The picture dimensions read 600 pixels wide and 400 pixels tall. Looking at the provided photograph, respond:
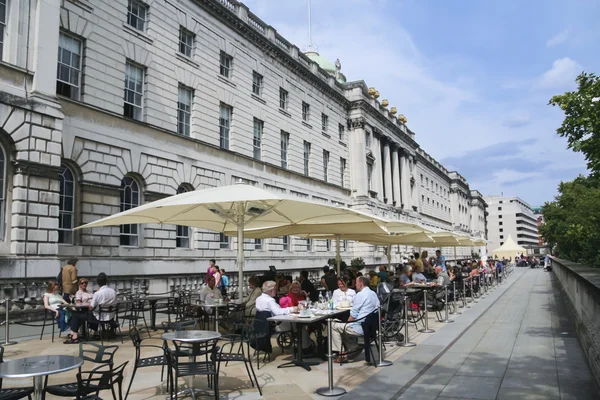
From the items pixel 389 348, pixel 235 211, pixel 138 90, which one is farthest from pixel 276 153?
pixel 389 348

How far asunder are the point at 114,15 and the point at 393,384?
17.0m

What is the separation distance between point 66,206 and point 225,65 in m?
12.3

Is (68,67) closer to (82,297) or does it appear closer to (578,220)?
(82,297)

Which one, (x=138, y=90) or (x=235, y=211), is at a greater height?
(x=138, y=90)

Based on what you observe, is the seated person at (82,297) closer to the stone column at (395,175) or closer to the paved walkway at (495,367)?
the paved walkway at (495,367)

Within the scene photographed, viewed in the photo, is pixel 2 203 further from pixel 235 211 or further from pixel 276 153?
pixel 276 153

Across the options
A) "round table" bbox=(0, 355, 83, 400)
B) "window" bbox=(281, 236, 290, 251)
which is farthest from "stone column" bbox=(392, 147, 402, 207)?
"round table" bbox=(0, 355, 83, 400)

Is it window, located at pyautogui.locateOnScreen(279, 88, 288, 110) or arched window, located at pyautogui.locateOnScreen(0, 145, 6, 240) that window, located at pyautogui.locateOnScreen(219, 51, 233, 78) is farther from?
arched window, located at pyautogui.locateOnScreen(0, 145, 6, 240)

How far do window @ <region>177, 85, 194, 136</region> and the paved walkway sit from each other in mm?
14495

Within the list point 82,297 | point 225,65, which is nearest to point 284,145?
point 225,65

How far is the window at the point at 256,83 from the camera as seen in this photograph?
88.3 ft

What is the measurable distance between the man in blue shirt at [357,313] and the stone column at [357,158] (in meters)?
30.8

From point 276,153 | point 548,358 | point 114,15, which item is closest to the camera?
point 548,358

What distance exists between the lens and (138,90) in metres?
19.2
